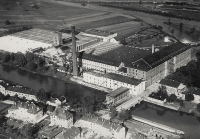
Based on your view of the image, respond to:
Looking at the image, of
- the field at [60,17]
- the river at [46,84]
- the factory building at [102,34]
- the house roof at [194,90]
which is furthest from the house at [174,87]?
the field at [60,17]

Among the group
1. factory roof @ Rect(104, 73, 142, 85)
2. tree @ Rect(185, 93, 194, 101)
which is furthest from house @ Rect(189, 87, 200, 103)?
factory roof @ Rect(104, 73, 142, 85)

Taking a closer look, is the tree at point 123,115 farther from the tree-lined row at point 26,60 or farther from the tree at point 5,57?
the tree at point 5,57

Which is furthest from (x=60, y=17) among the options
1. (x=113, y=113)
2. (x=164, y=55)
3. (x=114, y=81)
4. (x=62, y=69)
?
(x=113, y=113)

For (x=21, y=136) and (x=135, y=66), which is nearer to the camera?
(x=21, y=136)

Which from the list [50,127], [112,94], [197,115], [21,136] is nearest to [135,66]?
[112,94]

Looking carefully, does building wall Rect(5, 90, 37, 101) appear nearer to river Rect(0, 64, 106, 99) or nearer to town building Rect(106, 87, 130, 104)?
river Rect(0, 64, 106, 99)

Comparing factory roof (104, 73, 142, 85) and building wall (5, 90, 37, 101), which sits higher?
factory roof (104, 73, 142, 85)

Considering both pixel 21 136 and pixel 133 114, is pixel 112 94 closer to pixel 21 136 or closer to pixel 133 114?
pixel 133 114
